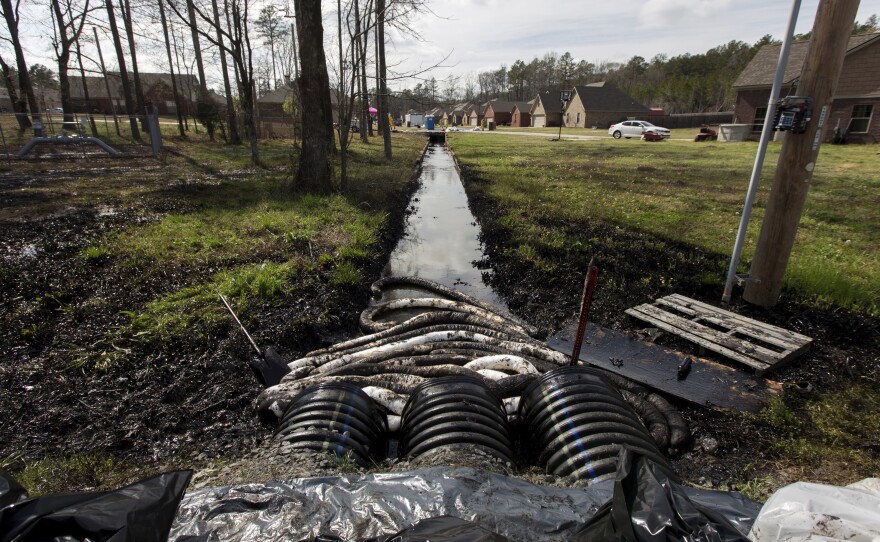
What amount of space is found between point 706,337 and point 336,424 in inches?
151

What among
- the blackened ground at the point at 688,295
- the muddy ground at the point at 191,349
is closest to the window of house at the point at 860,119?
the blackened ground at the point at 688,295

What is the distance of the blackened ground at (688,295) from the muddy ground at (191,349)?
16mm

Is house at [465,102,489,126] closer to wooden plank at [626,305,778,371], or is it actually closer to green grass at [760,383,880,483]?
wooden plank at [626,305,778,371]

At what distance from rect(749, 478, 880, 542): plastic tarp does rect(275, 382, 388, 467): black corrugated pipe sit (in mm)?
2105

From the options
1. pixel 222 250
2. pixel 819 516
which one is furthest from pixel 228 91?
pixel 819 516

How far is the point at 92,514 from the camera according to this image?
1.45 meters

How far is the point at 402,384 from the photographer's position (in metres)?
3.82

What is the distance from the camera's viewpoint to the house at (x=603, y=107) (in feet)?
182

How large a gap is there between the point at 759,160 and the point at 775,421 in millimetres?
2658

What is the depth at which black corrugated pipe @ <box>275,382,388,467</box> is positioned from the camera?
2.88 m

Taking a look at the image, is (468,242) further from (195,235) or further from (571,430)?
(571,430)

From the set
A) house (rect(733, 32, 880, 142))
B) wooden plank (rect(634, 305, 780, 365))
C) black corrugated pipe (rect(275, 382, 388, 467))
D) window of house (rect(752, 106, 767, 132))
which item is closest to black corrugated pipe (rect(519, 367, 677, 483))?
black corrugated pipe (rect(275, 382, 388, 467))

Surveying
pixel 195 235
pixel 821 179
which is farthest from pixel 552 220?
pixel 821 179

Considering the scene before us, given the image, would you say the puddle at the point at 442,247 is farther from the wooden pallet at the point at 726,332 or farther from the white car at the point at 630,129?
the white car at the point at 630,129
